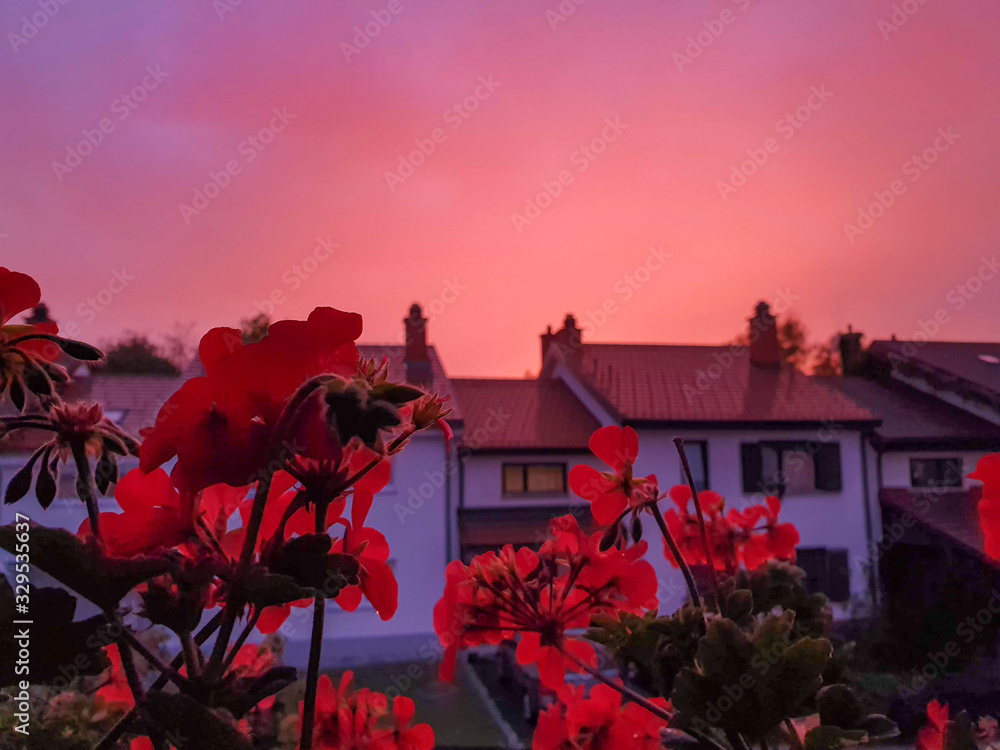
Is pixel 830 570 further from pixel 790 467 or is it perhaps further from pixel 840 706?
pixel 840 706

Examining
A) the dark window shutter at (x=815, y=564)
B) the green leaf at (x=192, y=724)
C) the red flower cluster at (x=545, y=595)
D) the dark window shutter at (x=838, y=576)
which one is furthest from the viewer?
the dark window shutter at (x=838, y=576)

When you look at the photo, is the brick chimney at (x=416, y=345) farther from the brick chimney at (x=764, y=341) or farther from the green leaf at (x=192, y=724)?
the green leaf at (x=192, y=724)

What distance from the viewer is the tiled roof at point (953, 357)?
1476 cm

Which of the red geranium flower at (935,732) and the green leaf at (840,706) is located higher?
the green leaf at (840,706)

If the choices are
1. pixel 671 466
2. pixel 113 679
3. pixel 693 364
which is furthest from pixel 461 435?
pixel 113 679

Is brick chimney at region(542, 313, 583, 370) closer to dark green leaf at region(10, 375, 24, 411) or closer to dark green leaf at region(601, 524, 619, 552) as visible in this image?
dark green leaf at region(601, 524, 619, 552)

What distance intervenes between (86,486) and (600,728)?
65cm

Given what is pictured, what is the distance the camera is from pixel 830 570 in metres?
12.5

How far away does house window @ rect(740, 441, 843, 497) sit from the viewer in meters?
12.6

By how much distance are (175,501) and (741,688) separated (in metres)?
0.48

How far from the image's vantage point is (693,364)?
1531 centimetres

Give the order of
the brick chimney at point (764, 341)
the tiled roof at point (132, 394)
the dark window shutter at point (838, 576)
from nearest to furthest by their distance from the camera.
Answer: the tiled roof at point (132, 394)
the dark window shutter at point (838, 576)
the brick chimney at point (764, 341)

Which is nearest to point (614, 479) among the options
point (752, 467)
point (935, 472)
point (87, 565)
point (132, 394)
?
point (87, 565)

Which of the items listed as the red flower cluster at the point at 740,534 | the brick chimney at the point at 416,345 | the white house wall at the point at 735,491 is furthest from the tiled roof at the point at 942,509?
the red flower cluster at the point at 740,534
